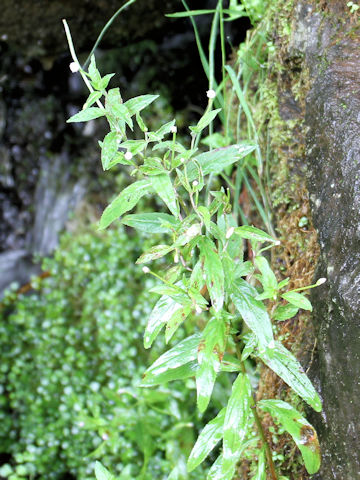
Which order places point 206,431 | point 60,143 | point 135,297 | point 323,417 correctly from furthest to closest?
point 60,143, point 135,297, point 323,417, point 206,431

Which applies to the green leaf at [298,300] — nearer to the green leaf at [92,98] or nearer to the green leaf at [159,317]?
the green leaf at [159,317]

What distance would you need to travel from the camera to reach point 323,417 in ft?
4.66

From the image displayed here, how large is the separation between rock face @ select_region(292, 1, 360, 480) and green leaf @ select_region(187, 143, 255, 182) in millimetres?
327

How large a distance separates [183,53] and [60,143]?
1353mm

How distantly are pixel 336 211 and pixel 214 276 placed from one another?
55 centimetres

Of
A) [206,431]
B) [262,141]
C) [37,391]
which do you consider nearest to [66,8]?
[262,141]

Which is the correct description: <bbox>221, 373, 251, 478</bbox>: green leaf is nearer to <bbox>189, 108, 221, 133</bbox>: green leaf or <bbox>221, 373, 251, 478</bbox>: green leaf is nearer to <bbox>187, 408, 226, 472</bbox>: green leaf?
<bbox>187, 408, 226, 472</bbox>: green leaf

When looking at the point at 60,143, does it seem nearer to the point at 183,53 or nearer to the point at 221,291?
the point at 183,53

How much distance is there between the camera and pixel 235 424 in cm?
118

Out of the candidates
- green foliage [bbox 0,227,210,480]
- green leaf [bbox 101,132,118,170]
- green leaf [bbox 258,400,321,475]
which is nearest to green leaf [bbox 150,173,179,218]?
green leaf [bbox 101,132,118,170]

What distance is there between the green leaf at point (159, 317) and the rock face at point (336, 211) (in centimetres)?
48

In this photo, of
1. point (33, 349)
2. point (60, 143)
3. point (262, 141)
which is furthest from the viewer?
point (60, 143)

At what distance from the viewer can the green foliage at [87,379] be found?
2.18m

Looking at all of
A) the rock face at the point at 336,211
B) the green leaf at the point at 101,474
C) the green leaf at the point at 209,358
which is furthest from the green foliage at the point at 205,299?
→ the green leaf at the point at 101,474
